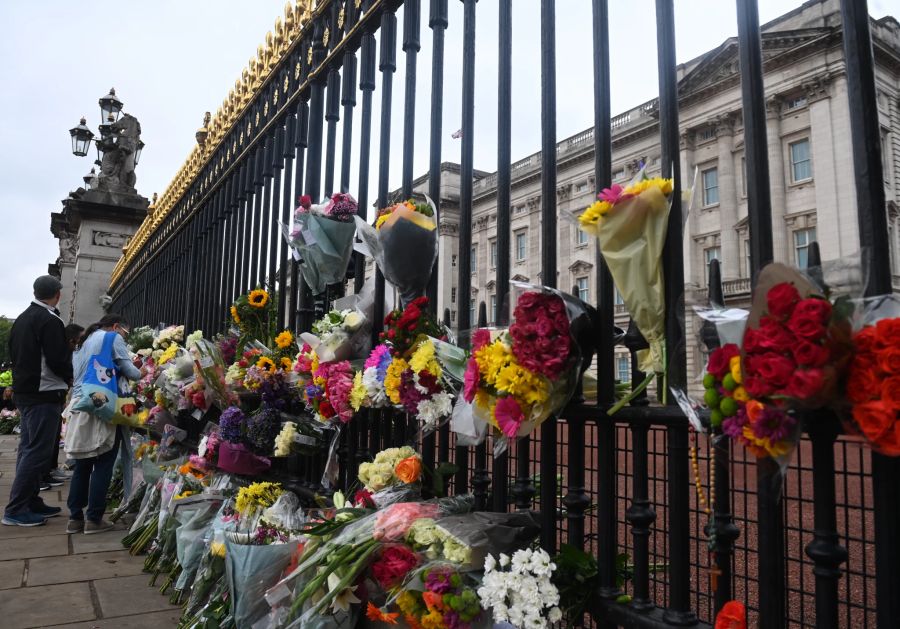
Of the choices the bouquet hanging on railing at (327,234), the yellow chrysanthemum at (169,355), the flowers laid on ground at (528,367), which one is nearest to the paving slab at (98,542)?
the yellow chrysanthemum at (169,355)

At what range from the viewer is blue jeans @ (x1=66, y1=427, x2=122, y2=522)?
5.71 metres

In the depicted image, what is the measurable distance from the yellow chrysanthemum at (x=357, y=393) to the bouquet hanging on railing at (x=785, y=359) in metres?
1.74

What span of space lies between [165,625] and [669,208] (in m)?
3.12

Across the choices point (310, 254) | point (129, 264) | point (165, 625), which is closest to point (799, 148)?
point (129, 264)

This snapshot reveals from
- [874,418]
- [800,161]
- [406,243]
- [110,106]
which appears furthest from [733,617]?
[800,161]

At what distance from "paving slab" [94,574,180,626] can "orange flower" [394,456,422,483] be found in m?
1.95

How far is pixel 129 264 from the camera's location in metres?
11.5

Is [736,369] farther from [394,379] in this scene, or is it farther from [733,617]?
[394,379]

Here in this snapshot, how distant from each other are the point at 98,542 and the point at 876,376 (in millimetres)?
5667

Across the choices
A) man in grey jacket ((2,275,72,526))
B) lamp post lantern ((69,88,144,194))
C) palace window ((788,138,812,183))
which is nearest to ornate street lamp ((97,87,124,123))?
lamp post lantern ((69,88,144,194))

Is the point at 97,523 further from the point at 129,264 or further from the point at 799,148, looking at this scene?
the point at 799,148

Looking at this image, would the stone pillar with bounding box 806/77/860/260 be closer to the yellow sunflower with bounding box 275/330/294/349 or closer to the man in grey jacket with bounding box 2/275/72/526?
the yellow sunflower with bounding box 275/330/294/349

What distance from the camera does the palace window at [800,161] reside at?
17.4m

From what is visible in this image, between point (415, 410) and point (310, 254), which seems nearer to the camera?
point (415, 410)
